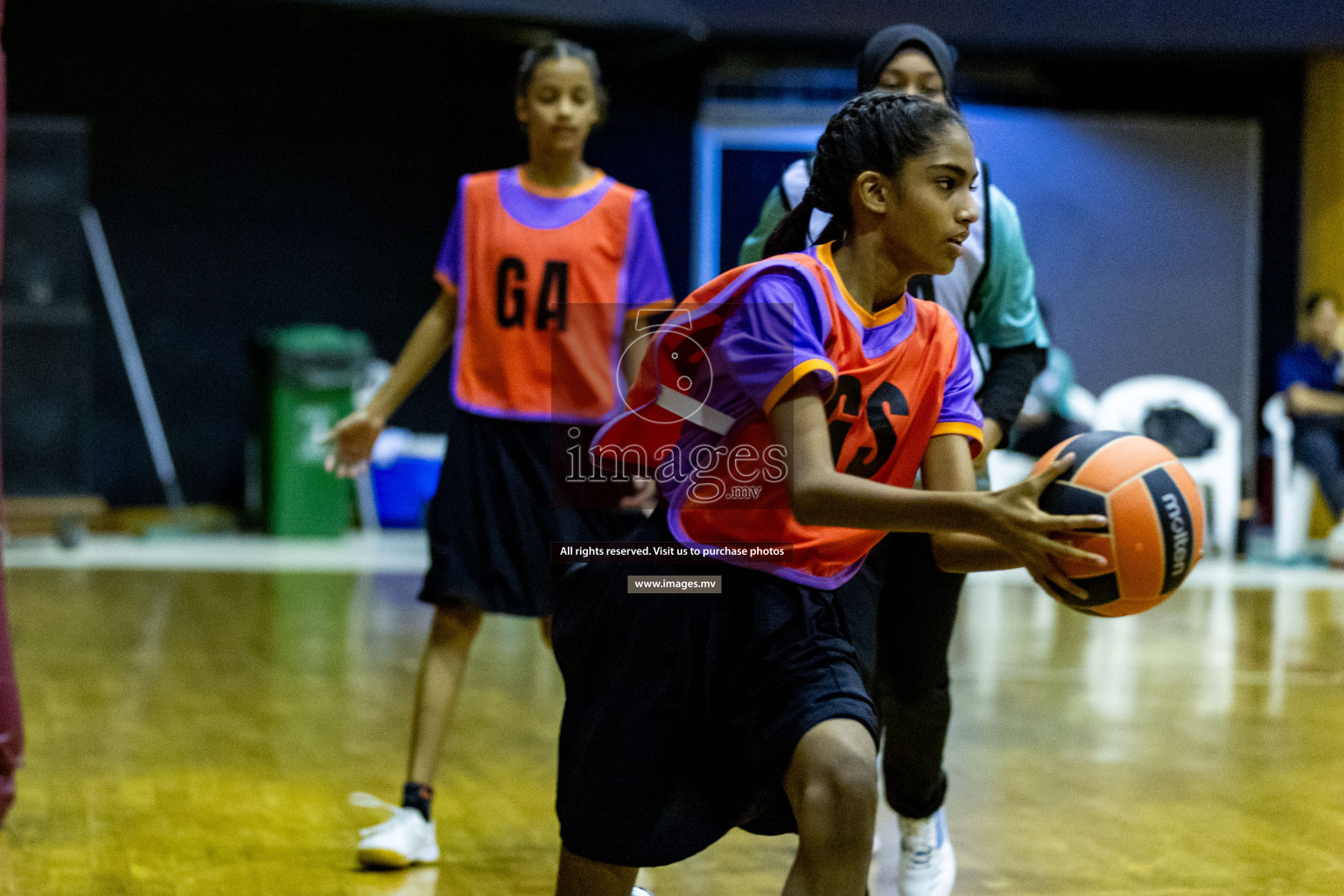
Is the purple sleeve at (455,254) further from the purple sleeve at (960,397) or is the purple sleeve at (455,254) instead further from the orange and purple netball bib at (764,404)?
the purple sleeve at (960,397)

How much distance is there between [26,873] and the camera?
3.10m

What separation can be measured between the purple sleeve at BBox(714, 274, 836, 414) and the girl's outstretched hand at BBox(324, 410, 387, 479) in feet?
5.00

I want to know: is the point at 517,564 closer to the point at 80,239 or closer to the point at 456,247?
the point at 456,247

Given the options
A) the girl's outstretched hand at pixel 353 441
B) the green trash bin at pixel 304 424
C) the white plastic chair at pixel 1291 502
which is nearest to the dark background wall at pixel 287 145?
the green trash bin at pixel 304 424

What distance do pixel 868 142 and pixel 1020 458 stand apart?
7.69 m

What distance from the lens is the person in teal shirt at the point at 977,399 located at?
2.87m

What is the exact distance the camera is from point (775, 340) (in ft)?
6.53

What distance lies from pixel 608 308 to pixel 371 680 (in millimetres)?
2292

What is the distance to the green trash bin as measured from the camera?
9586 mm

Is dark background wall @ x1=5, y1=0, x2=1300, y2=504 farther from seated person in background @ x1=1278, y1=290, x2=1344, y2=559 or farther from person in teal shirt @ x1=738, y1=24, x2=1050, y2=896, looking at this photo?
person in teal shirt @ x1=738, y1=24, x2=1050, y2=896

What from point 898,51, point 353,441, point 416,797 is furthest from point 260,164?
point 898,51

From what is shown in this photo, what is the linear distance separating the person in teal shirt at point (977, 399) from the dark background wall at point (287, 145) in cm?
730

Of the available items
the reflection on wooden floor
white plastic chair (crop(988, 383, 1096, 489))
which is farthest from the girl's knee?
white plastic chair (crop(988, 383, 1096, 489))

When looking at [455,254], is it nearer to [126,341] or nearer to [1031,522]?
[1031,522]
